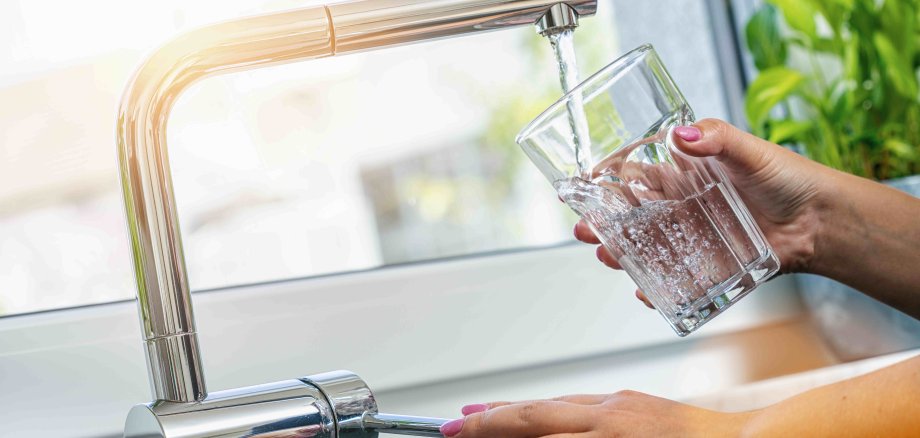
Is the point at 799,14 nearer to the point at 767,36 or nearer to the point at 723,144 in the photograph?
the point at 767,36

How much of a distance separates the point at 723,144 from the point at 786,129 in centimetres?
48

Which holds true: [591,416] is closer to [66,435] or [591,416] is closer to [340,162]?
[66,435]

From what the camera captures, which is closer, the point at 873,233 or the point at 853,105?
the point at 873,233

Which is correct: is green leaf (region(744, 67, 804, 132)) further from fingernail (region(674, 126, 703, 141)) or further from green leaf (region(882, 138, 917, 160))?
fingernail (region(674, 126, 703, 141))

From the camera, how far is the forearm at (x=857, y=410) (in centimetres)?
45

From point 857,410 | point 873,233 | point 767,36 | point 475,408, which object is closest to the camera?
point 857,410

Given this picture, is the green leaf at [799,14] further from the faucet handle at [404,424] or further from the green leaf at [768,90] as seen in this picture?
the faucet handle at [404,424]

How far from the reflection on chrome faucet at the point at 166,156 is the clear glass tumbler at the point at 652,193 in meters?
0.06

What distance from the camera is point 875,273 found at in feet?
2.51

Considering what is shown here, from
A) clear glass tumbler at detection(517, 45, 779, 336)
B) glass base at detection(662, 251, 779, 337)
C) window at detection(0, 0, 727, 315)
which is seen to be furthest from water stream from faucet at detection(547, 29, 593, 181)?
window at detection(0, 0, 727, 315)

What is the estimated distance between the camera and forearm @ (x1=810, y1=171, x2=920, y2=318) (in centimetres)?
76

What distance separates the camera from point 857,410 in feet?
1.50

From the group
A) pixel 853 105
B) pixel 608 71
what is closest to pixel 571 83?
pixel 608 71

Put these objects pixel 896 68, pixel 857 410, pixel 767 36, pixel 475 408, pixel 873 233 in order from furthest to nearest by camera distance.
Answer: pixel 767 36
pixel 896 68
pixel 873 233
pixel 475 408
pixel 857 410
